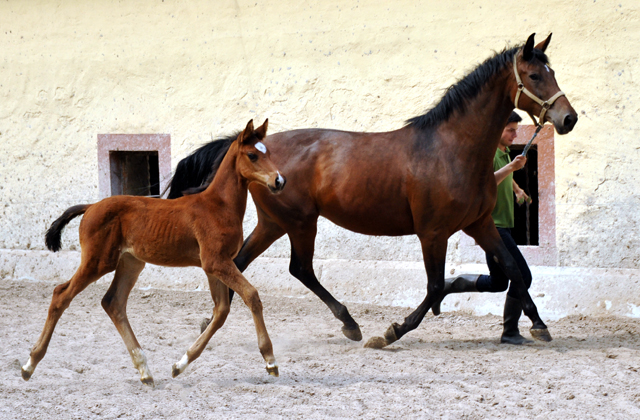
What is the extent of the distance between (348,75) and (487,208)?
2.43 meters

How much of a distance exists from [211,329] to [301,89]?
11.2 ft

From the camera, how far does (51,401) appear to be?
339 centimetres

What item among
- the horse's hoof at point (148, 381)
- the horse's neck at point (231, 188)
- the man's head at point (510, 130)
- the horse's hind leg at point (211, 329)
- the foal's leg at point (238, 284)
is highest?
the man's head at point (510, 130)

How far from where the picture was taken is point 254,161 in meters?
3.48

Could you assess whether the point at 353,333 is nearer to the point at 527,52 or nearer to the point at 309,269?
the point at 309,269

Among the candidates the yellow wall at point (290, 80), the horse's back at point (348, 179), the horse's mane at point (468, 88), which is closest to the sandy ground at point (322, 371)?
the horse's back at point (348, 179)

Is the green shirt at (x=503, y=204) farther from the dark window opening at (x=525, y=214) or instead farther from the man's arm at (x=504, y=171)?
the dark window opening at (x=525, y=214)

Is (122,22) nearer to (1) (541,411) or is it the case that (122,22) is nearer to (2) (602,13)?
(2) (602,13)

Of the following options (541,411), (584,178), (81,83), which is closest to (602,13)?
(584,178)

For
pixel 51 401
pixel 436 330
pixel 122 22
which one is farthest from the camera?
pixel 122 22

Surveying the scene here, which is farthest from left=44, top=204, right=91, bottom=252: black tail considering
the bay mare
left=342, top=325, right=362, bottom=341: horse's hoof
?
left=342, top=325, right=362, bottom=341: horse's hoof

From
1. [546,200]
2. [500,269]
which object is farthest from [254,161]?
[546,200]

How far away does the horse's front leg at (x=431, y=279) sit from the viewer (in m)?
4.41

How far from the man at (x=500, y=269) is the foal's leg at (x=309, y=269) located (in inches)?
24.2
